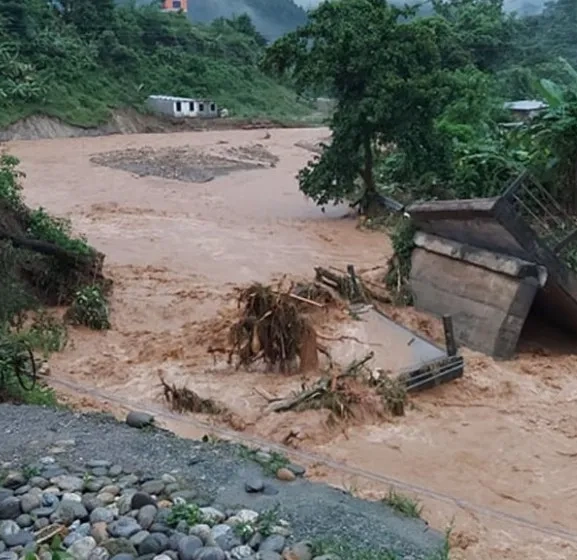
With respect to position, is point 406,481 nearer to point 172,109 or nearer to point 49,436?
point 49,436

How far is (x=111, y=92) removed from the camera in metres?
39.9

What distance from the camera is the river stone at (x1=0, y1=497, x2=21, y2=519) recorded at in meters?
3.83

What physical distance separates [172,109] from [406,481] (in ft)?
120

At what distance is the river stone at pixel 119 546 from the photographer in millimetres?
3523

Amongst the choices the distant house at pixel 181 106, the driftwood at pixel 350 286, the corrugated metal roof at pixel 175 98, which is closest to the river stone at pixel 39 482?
the driftwood at pixel 350 286

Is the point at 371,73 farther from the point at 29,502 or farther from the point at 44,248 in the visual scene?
the point at 29,502

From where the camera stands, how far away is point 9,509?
3842 mm

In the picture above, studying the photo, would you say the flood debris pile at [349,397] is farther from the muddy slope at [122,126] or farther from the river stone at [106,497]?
the muddy slope at [122,126]

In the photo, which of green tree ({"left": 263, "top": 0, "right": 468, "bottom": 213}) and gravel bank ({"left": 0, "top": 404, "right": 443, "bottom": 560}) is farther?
green tree ({"left": 263, "top": 0, "right": 468, "bottom": 213})

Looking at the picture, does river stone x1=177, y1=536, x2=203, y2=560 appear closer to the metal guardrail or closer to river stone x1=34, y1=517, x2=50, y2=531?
river stone x1=34, y1=517, x2=50, y2=531

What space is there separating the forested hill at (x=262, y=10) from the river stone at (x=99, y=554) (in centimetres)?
7974

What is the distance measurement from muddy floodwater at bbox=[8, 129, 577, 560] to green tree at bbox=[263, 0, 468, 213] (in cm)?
195

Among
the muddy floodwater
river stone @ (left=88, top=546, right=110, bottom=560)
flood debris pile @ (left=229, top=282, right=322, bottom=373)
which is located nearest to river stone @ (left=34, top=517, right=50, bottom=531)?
river stone @ (left=88, top=546, right=110, bottom=560)

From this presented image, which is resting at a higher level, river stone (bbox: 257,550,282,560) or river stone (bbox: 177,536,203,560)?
river stone (bbox: 177,536,203,560)
